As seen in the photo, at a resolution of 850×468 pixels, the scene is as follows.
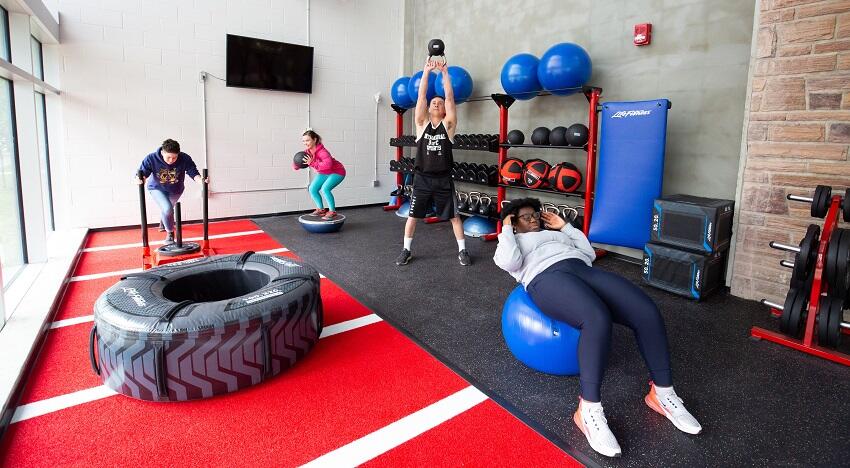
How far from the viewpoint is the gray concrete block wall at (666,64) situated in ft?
12.1

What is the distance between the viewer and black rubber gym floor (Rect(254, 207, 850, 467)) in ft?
5.86

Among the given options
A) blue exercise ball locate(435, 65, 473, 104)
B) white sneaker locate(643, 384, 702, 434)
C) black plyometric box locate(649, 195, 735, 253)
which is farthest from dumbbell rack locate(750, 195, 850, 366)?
blue exercise ball locate(435, 65, 473, 104)

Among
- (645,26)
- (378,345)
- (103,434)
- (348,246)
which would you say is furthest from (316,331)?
(645,26)

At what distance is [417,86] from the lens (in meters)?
5.96

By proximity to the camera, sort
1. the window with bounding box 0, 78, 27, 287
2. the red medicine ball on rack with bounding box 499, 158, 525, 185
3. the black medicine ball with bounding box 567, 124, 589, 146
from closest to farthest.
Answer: the window with bounding box 0, 78, 27, 287, the black medicine ball with bounding box 567, 124, 589, 146, the red medicine ball on rack with bounding box 499, 158, 525, 185

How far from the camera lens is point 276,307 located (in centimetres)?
213

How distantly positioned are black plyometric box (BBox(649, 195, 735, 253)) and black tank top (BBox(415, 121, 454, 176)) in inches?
68.7

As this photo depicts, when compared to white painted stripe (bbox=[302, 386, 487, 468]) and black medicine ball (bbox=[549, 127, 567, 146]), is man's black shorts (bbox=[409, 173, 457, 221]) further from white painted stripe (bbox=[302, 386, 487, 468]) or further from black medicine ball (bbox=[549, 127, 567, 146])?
white painted stripe (bbox=[302, 386, 487, 468])

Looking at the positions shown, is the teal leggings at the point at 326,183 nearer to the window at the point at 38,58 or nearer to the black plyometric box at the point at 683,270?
the window at the point at 38,58

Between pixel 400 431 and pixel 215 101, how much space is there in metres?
5.39

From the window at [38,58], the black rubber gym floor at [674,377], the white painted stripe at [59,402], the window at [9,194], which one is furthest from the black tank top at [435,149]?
the window at [38,58]

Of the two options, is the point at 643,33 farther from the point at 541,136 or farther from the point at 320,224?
the point at 320,224

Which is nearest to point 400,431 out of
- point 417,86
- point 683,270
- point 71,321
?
point 71,321

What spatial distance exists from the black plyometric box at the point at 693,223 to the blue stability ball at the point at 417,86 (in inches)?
120
